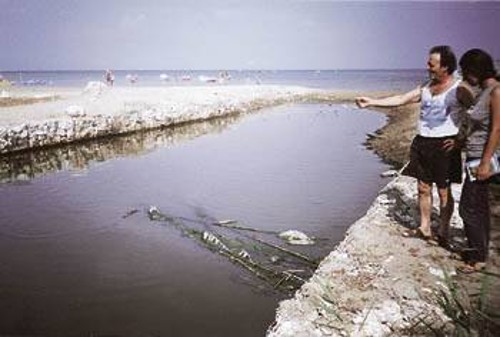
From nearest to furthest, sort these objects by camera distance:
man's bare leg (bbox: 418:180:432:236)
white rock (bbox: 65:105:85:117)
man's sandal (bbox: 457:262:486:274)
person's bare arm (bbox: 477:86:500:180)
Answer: person's bare arm (bbox: 477:86:500:180) < man's sandal (bbox: 457:262:486:274) < man's bare leg (bbox: 418:180:432:236) < white rock (bbox: 65:105:85:117)

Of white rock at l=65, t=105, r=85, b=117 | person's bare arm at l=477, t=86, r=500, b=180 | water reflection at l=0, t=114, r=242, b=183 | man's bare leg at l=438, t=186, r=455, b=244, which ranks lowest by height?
water reflection at l=0, t=114, r=242, b=183

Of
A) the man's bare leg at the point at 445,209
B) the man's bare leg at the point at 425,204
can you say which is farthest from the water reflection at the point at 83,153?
the man's bare leg at the point at 445,209

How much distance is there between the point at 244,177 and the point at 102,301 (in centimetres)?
679

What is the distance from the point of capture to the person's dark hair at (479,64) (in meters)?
4.23

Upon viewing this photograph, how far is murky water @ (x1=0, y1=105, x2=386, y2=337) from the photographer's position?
499 centimetres

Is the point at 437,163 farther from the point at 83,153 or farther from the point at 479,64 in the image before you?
the point at 83,153

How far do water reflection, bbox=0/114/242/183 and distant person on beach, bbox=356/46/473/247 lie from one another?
358 inches

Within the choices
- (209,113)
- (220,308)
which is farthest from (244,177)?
(209,113)

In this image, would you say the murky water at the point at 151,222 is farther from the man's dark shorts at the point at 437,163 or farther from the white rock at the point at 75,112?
the man's dark shorts at the point at 437,163

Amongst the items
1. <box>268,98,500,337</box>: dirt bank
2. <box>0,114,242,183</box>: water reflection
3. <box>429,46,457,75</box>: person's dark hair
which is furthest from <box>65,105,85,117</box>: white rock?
<box>429,46,457,75</box>: person's dark hair

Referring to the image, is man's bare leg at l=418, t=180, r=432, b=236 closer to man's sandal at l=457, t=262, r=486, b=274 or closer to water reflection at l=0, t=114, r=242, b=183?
man's sandal at l=457, t=262, r=486, b=274

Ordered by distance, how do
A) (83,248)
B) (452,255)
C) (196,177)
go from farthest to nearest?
(196,177)
(83,248)
(452,255)

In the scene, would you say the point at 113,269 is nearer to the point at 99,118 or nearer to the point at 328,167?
the point at 328,167

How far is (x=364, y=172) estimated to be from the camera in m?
12.3
